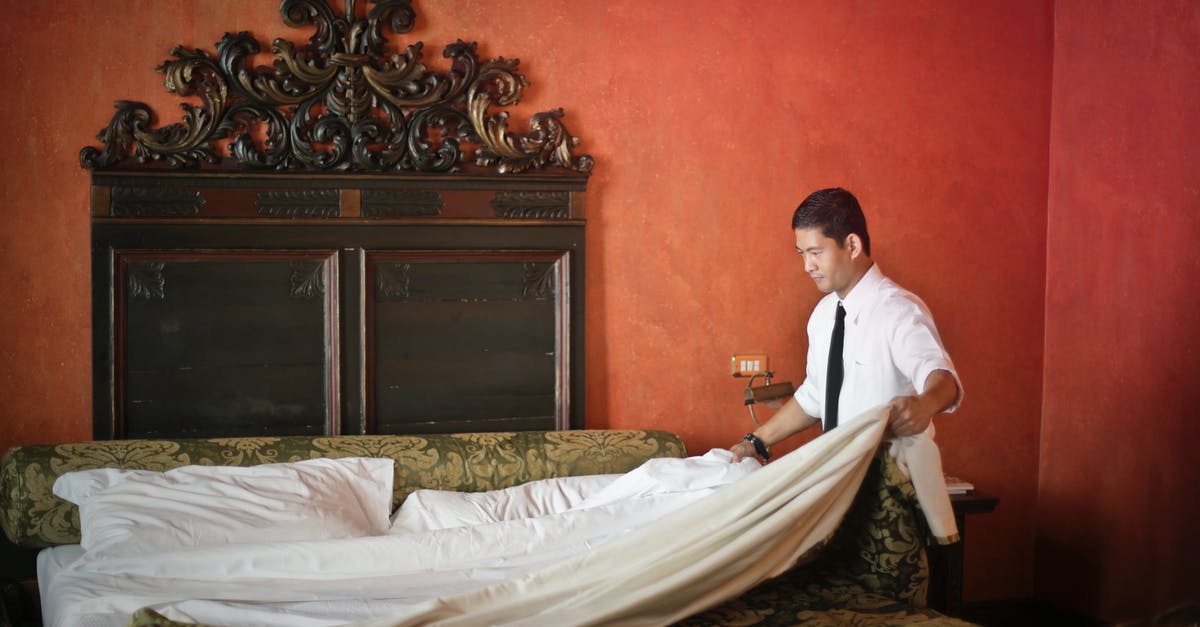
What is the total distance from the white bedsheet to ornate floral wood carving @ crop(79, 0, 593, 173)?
1.33 metres

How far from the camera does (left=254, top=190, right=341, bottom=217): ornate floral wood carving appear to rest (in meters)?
3.38

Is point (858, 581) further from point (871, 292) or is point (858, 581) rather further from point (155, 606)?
point (155, 606)

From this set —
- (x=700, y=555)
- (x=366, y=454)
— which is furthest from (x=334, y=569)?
(x=700, y=555)

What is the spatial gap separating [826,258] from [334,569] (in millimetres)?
1571

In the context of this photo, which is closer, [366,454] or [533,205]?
[366,454]

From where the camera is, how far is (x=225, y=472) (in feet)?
9.91

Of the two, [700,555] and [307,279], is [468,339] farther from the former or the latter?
[700,555]

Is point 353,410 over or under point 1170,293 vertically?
under

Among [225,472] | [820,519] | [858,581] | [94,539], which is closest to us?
[820,519]

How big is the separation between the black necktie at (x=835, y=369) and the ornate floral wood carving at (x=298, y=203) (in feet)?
5.65

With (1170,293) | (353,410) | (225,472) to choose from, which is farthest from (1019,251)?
(225,472)

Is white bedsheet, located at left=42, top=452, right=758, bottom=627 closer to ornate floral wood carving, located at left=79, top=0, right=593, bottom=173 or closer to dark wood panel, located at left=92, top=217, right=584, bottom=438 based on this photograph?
dark wood panel, located at left=92, top=217, right=584, bottom=438

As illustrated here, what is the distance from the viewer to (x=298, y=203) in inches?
134

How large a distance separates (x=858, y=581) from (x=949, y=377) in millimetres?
547
